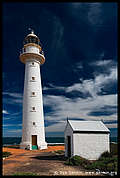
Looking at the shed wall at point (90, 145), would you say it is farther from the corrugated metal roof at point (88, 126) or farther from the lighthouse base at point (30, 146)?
the lighthouse base at point (30, 146)

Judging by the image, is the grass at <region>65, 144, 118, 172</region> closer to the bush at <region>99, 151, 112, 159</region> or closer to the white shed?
the bush at <region>99, 151, 112, 159</region>

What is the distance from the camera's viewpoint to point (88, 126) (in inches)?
528

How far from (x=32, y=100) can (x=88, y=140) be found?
11104mm

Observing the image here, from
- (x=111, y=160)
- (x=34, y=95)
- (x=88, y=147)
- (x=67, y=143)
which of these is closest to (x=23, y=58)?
(x=34, y=95)

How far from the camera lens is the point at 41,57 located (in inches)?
910

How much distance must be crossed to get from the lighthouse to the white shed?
341 inches

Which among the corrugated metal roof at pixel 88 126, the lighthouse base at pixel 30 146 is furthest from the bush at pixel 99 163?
the lighthouse base at pixel 30 146

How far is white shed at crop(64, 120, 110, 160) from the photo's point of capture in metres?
12.2

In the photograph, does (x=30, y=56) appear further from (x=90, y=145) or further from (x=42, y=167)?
(x=42, y=167)

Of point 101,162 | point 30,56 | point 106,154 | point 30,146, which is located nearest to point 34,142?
point 30,146

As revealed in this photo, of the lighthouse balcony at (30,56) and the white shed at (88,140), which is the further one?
the lighthouse balcony at (30,56)

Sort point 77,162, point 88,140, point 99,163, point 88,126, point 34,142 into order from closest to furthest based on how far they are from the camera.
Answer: point 99,163 → point 77,162 → point 88,140 → point 88,126 → point 34,142

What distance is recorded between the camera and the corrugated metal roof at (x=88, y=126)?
42.2 ft

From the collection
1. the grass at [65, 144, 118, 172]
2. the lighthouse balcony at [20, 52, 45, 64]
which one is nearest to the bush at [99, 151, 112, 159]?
the grass at [65, 144, 118, 172]
